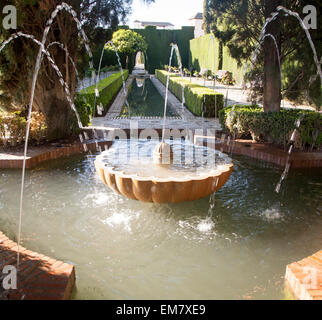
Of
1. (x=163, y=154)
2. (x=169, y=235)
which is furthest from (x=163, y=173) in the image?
(x=169, y=235)

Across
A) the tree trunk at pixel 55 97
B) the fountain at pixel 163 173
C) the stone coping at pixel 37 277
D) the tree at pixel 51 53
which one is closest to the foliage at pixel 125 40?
the tree at pixel 51 53

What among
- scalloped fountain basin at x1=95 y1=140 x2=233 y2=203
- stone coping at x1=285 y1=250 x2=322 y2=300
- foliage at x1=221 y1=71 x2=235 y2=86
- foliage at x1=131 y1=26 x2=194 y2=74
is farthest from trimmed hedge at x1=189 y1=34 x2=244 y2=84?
stone coping at x1=285 y1=250 x2=322 y2=300

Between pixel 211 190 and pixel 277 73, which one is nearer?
pixel 211 190

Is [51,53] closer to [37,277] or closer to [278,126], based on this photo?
[278,126]

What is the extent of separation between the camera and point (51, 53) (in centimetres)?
635

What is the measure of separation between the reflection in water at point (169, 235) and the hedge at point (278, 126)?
146 cm

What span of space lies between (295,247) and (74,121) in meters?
5.37

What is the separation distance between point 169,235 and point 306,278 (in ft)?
4.31

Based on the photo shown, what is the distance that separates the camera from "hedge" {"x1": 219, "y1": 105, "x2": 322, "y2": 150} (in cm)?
599

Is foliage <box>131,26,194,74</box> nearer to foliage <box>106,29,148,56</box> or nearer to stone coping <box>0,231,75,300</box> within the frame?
foliage <box>106,29,148,56</box>

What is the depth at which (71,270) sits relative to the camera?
2457 mm

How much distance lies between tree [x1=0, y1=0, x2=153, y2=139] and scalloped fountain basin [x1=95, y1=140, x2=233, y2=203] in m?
2.44

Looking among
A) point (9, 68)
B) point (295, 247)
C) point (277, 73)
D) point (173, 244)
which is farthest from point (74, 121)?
point (295, 247)
